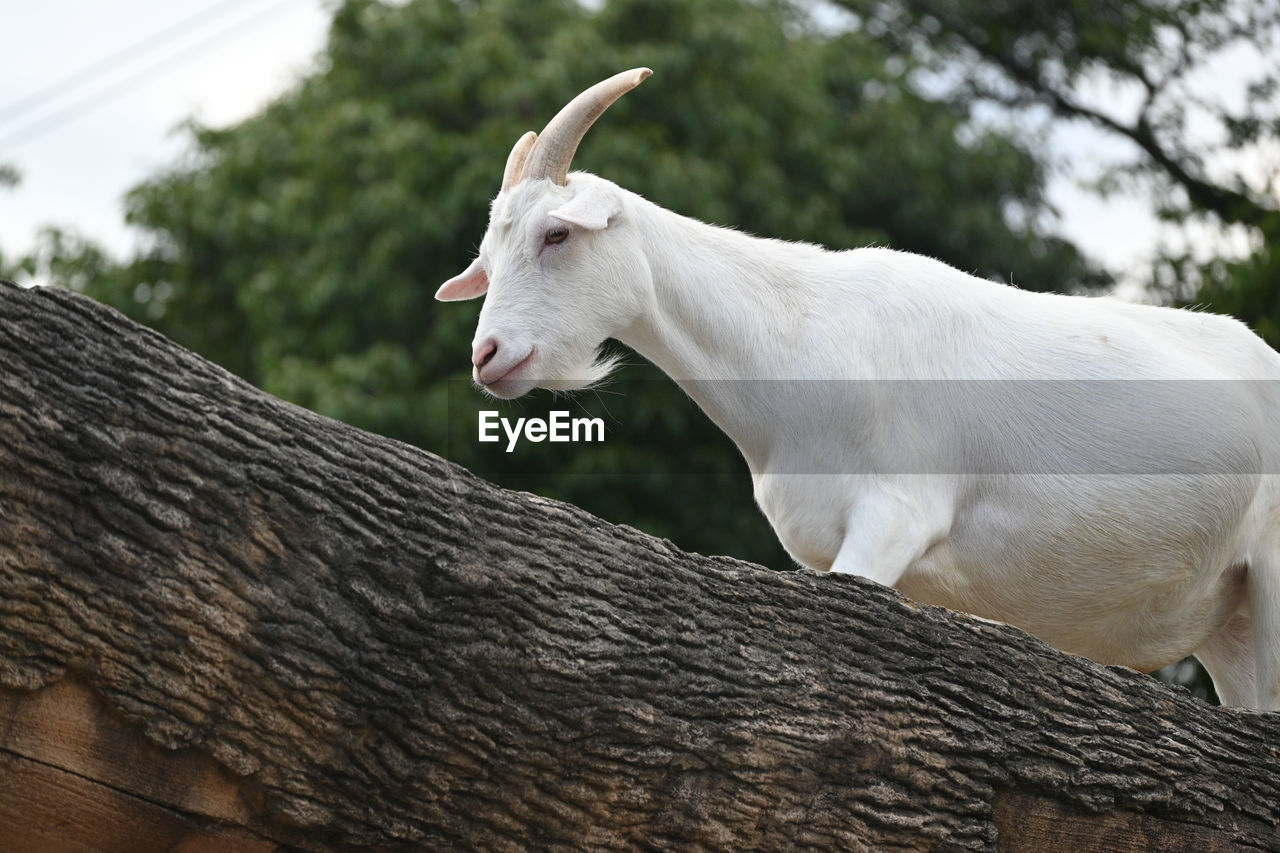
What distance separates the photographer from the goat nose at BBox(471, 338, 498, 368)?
473cm

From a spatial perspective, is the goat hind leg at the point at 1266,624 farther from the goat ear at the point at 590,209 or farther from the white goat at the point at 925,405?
the goat ear at the point at 590,209

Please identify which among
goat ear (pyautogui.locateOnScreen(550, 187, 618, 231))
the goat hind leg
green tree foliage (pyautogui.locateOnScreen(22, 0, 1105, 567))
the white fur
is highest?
goat ear (pyautogui.locateOnScreen(550, 187, 618, 231))

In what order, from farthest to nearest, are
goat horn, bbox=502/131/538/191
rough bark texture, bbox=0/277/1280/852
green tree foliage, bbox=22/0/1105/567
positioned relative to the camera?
green tree foliage, bbox=22/0/1105/567, goat horn, bbox=502/131/538/191, rough bark texture, bbox=0/277/1280/852

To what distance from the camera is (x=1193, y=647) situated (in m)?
5.42

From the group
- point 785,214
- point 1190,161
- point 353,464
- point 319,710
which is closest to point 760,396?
point 353,464

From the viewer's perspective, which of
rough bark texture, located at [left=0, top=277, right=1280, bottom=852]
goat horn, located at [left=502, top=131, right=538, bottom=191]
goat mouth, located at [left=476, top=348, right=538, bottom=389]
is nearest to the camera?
rough bark texture, located at [left=0, top=277, right=1280, bottom=852]

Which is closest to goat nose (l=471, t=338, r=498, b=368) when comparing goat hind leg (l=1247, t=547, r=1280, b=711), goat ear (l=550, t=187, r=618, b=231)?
goat ear (l=550, t=187, r=618, b=231)

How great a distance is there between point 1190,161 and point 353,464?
44.1ft

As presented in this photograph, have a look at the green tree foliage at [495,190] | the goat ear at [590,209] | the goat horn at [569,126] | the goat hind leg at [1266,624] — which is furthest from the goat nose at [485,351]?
the green tree foliage at [495,190]

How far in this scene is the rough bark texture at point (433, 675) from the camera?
322 centimetres

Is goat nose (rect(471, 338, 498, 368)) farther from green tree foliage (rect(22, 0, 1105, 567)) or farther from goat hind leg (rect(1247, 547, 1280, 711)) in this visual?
green tree foliage (rect(22, 0, 1105, 567))

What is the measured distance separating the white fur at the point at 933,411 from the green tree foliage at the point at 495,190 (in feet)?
21.0

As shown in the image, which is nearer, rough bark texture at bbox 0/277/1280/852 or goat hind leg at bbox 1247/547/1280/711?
rough bark texture at bbox 0/277/1280/852

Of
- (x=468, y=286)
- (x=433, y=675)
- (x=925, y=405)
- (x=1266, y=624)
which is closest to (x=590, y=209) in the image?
(x=468, y=286)
